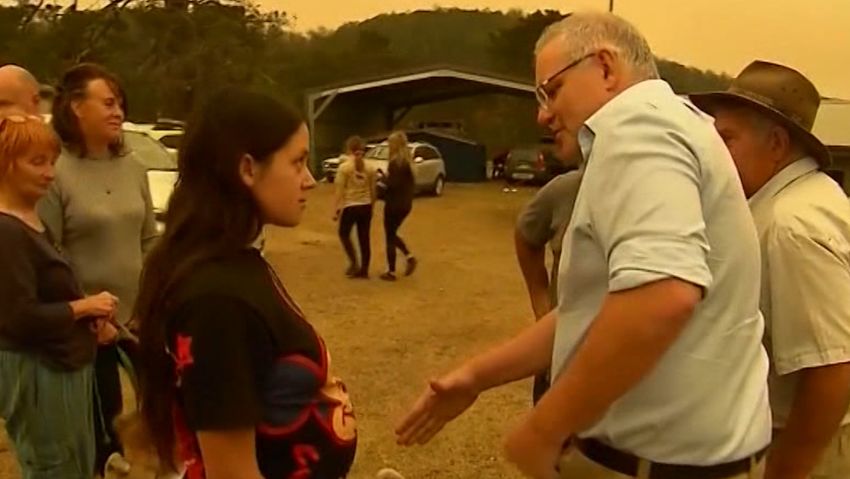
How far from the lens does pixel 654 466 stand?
1.88 m

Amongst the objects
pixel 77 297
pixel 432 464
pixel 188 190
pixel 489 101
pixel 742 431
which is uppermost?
pixel 188 190

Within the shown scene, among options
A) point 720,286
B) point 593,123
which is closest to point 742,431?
point 720,286

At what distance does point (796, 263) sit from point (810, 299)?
83mm

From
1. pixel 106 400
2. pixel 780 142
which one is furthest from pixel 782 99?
pixel 106 400

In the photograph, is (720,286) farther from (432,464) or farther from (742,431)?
(432,464)

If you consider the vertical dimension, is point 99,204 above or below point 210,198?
below

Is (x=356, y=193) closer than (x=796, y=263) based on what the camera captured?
No

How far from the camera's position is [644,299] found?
1628 mm

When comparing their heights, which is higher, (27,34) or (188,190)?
(188,190)

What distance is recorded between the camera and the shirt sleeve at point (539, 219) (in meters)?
4.37

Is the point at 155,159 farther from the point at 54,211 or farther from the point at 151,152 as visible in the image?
the point at 54,211

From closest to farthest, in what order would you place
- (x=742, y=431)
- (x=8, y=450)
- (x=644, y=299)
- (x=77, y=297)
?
(x=644, y=299)
(x=742, y=431)
(x=77, y=297)
(x=8, y=450)

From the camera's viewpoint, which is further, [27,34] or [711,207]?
[27,34]

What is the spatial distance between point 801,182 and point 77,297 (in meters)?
2.13
